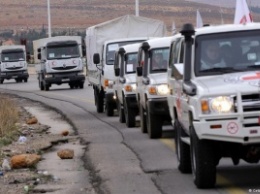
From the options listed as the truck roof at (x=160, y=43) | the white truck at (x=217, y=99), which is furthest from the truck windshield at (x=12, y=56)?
the white truck at (x=217, y=99)

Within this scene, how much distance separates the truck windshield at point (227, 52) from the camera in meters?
12.1

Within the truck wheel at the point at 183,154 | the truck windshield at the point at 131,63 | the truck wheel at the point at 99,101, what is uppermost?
the truck windshield at the point at 131,63

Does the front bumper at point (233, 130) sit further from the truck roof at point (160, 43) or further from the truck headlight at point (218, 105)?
the truck roof at point (160, 43)

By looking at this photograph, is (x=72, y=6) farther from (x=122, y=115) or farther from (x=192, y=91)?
(x=192, y=91)

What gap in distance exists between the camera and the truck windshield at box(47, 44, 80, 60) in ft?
160

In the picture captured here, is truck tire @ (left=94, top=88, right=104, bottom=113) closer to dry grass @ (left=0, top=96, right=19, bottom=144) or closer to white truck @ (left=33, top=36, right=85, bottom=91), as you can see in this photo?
dry grass @ (left=0, top=96, right=19, bottom=144)

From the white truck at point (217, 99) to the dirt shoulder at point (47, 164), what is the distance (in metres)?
1.77

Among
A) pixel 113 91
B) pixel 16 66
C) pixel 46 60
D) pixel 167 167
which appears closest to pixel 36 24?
pixel 16 66

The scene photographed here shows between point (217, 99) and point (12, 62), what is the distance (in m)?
56.7

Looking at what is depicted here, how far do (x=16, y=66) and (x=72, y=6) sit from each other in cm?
8852

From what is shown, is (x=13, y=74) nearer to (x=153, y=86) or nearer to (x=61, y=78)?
(x=61, y=78)

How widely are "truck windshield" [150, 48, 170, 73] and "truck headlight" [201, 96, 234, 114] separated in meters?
8.77

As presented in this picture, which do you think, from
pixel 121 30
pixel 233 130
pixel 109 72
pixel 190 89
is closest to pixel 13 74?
pixel 121 30

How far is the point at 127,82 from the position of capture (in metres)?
23.0
